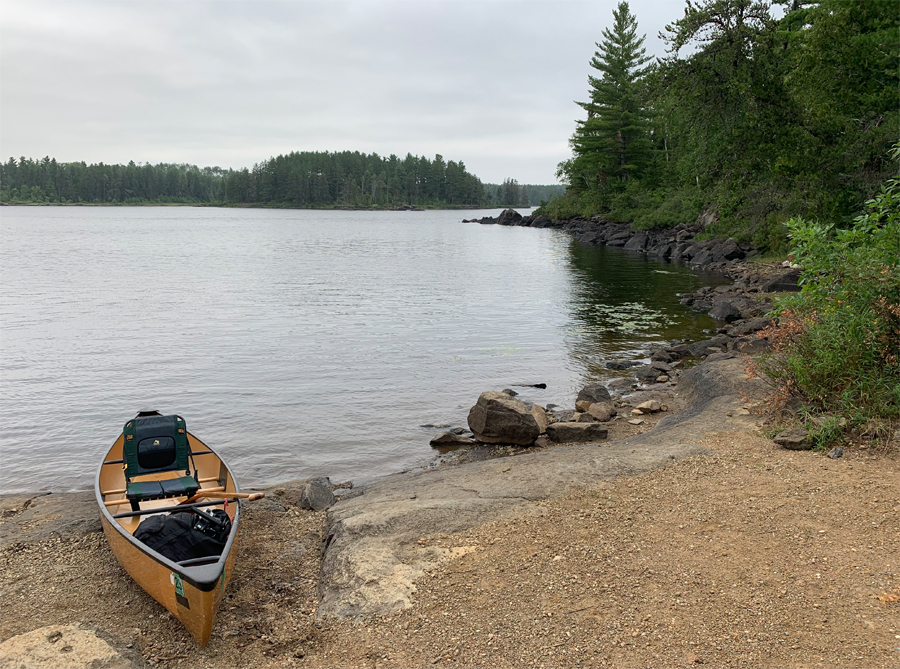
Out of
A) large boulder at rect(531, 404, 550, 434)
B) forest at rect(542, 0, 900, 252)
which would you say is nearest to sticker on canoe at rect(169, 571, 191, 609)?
large boulder at rect(531, 404, 550, 434)

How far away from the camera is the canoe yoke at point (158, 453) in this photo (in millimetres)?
8602

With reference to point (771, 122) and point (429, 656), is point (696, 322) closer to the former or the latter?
point (771, 122)

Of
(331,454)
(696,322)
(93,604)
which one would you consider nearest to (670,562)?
(93,604)

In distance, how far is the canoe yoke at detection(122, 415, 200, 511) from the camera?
8.60 meters

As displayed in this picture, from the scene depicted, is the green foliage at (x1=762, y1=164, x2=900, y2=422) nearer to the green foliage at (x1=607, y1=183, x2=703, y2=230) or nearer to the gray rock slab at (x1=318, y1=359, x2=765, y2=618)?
the gray rock slab at (x1=318, y1=359, x2=765, y2=618)

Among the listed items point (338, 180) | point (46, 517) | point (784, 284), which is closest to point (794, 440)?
point (46, 517)

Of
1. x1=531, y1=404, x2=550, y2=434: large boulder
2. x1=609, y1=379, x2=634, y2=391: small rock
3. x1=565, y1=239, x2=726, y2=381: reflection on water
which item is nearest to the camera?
x1=531, y1=404, x2=550, y2=434: large boulder

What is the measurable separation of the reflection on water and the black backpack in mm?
10737

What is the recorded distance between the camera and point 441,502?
24.2 feet

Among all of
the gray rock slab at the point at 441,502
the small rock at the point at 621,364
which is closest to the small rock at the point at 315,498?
the gray rock slab at the point at 441,502

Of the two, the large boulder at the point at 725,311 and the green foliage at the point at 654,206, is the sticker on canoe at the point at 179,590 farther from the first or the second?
the green foliage at the point at 654,206

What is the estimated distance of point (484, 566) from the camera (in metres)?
5.89

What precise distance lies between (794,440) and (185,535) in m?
7.10

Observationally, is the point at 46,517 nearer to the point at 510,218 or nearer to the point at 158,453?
the point at 158,453
